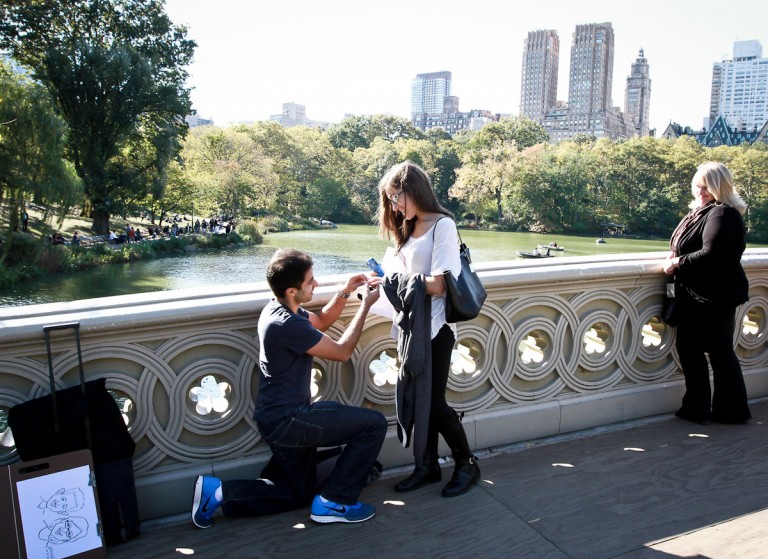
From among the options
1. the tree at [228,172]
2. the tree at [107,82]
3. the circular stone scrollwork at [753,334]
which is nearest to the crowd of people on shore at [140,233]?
the tree at [107,82]

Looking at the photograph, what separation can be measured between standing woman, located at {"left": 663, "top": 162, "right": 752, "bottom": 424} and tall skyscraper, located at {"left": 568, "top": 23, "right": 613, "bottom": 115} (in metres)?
165

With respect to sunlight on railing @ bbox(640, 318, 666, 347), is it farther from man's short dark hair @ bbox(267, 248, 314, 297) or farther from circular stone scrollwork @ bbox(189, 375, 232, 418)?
circular stone scrollwork @ bbox(189, 375, 232, 418)

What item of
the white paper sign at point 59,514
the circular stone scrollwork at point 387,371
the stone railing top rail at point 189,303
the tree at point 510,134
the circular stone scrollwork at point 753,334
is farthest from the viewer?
the tree at point 510,134

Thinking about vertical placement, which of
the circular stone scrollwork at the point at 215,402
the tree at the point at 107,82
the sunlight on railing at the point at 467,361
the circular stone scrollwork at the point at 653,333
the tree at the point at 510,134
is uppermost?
the tree at the point at 510,134

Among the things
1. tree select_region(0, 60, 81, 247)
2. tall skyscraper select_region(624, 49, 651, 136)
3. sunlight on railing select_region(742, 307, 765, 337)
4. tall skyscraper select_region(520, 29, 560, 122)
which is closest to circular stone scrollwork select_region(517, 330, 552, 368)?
sunlight on railing select_region(742, 307, 765, 337)

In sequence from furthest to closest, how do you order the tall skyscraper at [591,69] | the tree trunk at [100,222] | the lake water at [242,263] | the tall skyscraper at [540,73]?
the tall skyscraper at [540,73] < the tall skyscraper at [591,69] < the tree trunk at [100,222] < the lake water at [242,263]

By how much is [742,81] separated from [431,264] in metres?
191

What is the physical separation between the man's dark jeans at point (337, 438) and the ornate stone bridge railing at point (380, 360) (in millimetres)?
328

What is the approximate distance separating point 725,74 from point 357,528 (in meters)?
190

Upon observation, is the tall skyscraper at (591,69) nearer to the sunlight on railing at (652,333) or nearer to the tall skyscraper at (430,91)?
the tall skyscraper at (430,91)

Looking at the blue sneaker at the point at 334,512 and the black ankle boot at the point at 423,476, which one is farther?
the black ankle boot at the point at 423,476

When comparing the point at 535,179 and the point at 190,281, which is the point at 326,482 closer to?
the point at 190,281

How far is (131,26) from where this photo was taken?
3803cm

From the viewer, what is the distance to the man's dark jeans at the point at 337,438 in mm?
2416
